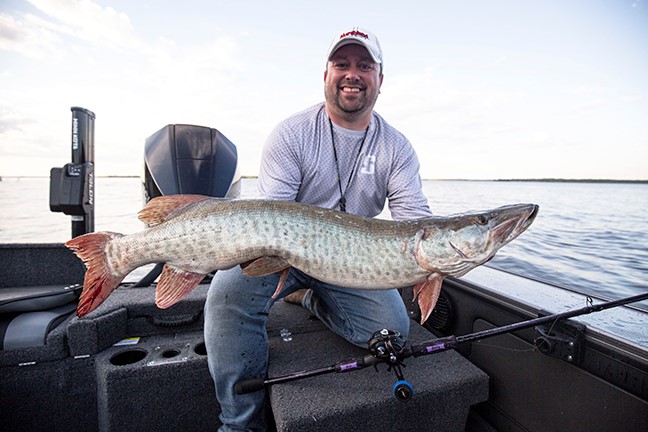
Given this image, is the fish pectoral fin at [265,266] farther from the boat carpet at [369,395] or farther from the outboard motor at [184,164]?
the outboard motor at [184,164]

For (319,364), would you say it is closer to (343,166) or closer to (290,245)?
(290,245)

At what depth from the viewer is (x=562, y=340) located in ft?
6.08

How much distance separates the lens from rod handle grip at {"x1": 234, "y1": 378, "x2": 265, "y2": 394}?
1964 mm

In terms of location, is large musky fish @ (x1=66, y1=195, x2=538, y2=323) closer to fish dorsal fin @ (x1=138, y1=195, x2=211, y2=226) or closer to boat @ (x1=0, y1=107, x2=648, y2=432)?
fish dorsal fin @ (x1=138, y1=195, x2=211, y2=226)

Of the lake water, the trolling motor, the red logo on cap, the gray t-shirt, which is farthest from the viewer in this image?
the lake water

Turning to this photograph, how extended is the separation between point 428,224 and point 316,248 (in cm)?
62

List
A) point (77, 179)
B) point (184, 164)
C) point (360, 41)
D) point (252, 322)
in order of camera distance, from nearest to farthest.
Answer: point (252, 322) < point (360, 41) < point (77, 179) < point (184, 164)

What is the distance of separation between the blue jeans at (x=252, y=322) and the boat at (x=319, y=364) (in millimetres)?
151

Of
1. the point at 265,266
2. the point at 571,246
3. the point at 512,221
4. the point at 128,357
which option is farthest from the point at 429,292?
the point at 571,246

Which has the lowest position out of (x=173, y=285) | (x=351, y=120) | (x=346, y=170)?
(x=173, y=285)

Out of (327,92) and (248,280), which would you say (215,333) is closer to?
(248,280)

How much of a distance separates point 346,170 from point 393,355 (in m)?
1.47

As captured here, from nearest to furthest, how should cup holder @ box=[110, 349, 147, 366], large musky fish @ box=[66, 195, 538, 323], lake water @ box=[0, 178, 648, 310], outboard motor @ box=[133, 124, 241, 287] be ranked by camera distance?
large musky fish @ box=[66, 195, 538, 323]
cup holder @ box=[110, 349, 147, 366]
outboard motor @ box=[133, 124, 241, 287]
lake water @ box=[0, 178, 648, 310]

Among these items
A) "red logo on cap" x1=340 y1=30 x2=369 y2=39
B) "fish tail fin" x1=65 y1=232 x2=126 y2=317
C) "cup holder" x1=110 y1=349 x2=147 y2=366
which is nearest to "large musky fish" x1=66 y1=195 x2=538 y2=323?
"fish tail fin" x1=65 y1=232 x2=126 y2=317
